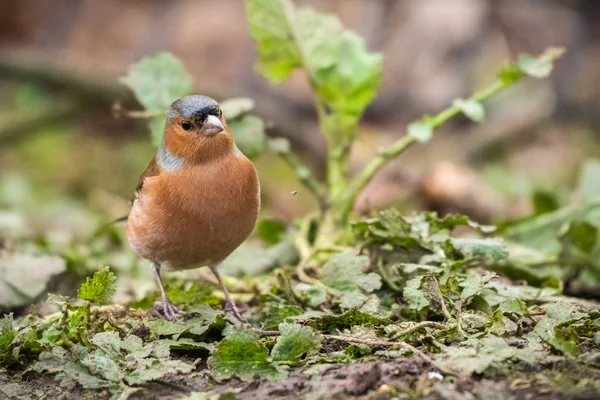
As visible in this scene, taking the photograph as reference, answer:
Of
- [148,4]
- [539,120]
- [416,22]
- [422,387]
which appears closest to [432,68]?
[416,22]

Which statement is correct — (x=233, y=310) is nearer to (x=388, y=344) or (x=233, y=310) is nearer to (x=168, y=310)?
(x=168, y=310)

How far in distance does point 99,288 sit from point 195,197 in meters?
0.56

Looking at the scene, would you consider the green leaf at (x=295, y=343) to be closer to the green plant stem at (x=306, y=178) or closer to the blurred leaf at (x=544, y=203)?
the green plant stem at (x=306, y=178)

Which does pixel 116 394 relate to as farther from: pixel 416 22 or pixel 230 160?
pixel 416 22

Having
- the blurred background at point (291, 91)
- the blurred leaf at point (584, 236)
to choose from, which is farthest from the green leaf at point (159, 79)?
the blurred background at point (291, 91)

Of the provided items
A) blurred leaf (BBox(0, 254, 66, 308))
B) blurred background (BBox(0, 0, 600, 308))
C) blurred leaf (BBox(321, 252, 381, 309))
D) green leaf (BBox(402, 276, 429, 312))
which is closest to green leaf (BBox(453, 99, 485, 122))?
blurred leaf (BBox(321, 252, 381, 309))

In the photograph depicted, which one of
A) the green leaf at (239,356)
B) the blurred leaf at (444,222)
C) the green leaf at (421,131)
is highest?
the green leaf at (421,131)

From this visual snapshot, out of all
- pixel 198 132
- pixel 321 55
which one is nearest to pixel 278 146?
pixel 321 55

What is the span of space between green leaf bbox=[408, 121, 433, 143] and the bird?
0.92 metres

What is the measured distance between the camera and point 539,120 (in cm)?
889

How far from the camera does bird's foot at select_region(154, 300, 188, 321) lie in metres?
3.39

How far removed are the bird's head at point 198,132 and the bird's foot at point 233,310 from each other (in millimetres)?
621

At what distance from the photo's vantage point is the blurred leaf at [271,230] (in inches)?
186

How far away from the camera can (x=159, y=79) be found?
444 cm
